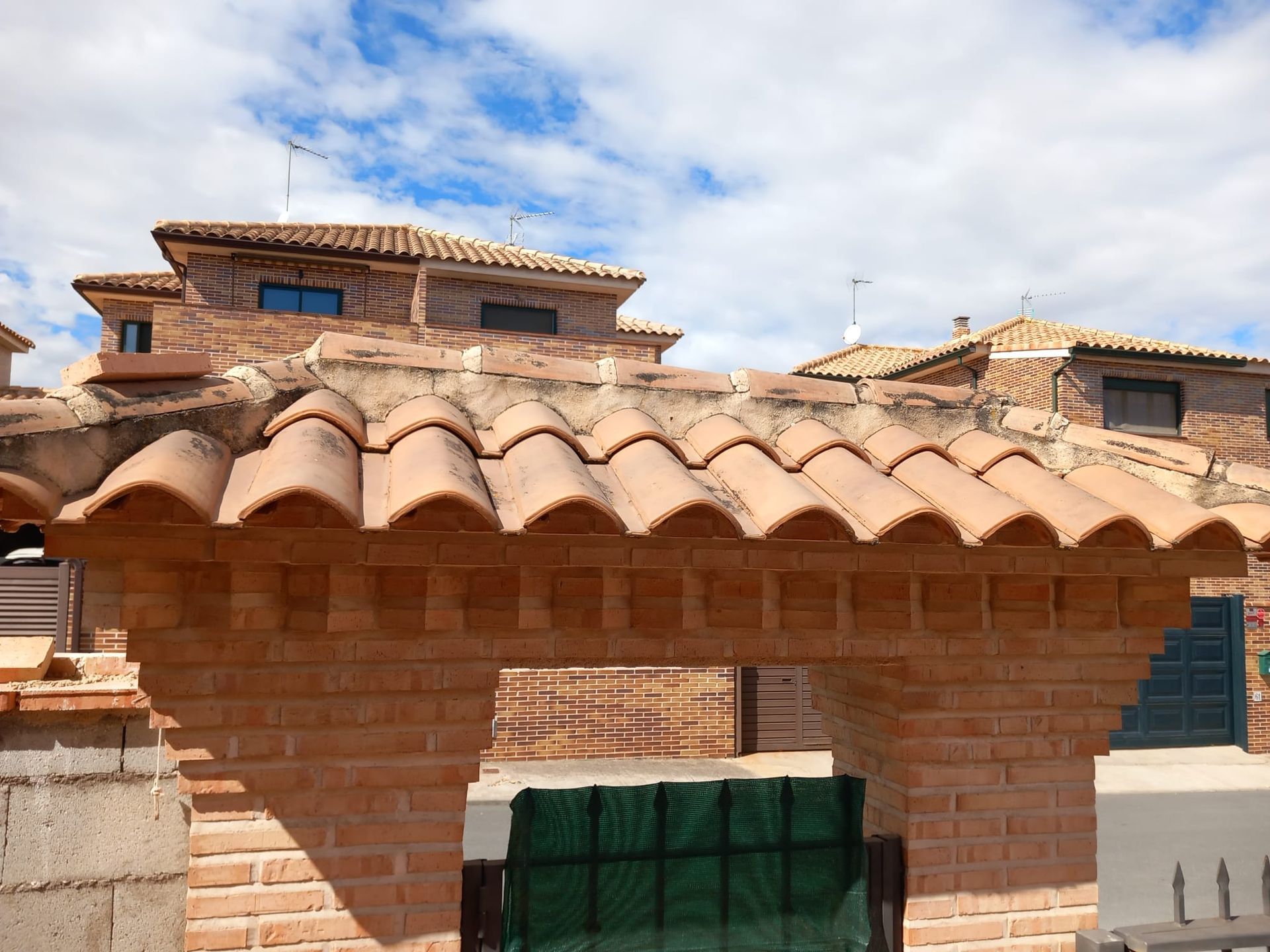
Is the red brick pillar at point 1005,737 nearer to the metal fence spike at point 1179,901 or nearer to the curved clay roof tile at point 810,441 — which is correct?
the metal fence spike at point 1179,901

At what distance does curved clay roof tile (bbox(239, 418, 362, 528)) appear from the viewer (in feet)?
6.08

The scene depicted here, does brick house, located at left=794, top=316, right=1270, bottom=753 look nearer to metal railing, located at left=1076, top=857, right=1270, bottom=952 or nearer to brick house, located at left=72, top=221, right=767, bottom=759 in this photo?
brick house, located at left=72, top=221, right=767, bottom=759

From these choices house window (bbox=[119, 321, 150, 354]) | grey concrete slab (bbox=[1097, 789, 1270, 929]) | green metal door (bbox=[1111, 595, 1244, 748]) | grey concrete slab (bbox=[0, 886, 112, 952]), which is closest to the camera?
grey concrete slab (bbox=[0, 886, 112, 952])

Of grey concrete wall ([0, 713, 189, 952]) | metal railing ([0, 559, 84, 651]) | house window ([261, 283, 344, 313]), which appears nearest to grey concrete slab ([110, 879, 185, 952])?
grey concrete wall ([0, 713, 189, 952])

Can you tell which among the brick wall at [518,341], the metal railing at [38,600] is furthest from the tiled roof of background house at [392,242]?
the metal railing at [38,600]

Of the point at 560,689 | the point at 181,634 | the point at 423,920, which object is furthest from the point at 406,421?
the point at 560,689

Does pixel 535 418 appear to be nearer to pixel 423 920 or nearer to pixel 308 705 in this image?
pixel 308 705

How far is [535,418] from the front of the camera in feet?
8.72

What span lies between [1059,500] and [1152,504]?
340mm

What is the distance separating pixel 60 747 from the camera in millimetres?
2771

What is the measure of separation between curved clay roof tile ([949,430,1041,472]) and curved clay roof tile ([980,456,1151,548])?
20 mm

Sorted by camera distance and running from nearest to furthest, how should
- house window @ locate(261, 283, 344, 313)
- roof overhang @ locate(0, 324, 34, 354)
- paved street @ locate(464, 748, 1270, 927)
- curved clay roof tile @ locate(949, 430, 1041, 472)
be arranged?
1. curved clay roof tile @ locate(949, 430, 1041, 472)
2. paved street @ locate(464, 748, 1270, 927)
3. house window @ locate(261, 283, 344, 313)
4. roof overhang @ locate(0, 324, 34, 354)

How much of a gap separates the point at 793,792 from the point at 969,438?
4.86 feet

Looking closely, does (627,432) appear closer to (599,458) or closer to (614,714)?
(599,458)
